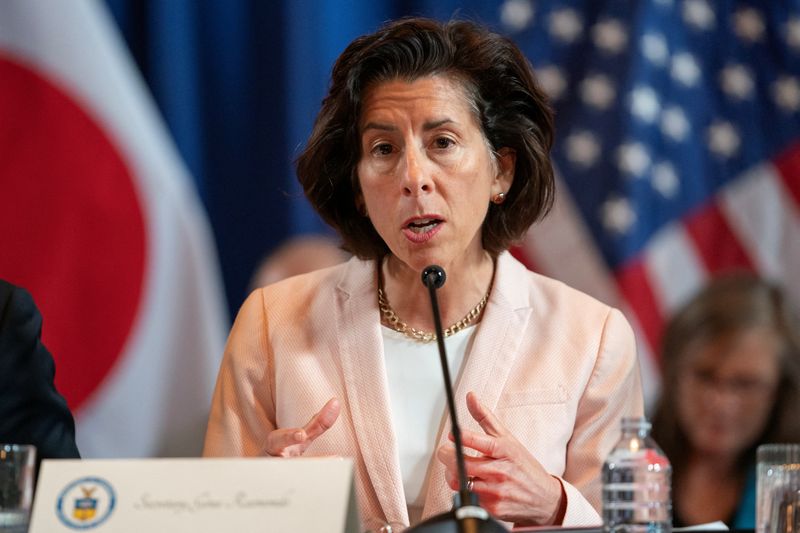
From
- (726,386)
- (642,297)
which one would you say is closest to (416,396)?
(642,297)

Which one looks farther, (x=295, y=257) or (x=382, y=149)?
(x=295, y=257)

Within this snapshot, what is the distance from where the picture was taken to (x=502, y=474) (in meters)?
1.70

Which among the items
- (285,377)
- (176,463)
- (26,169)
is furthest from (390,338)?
(26,169)

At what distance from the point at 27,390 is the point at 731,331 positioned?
221 centimetres

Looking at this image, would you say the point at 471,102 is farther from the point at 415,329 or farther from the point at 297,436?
the point at 297,436

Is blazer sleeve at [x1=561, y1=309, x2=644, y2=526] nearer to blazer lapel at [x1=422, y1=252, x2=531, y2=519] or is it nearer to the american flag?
blazer lapel at [x1=422, y1=252, x2=531, y2=519]

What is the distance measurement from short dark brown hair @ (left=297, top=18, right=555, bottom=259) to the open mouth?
232 millimetres

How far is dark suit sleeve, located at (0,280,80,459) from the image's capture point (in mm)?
1886

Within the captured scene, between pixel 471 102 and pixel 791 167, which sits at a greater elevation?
pixel 791 167

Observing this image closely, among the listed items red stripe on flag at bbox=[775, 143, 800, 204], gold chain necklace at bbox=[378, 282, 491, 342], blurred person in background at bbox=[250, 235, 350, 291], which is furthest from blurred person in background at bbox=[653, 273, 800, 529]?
gold chain necklace at bbox=[378, 282, 491, 342]

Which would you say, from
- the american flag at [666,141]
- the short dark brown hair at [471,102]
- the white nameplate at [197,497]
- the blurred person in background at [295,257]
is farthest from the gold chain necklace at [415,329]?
the american flag at [666,141]

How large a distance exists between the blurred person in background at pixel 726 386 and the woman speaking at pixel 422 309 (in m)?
1.23

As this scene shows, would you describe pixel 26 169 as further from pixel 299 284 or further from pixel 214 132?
pixel 299 284

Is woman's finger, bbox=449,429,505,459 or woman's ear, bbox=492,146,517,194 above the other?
woman's ear, bbox=492,146,517,194
